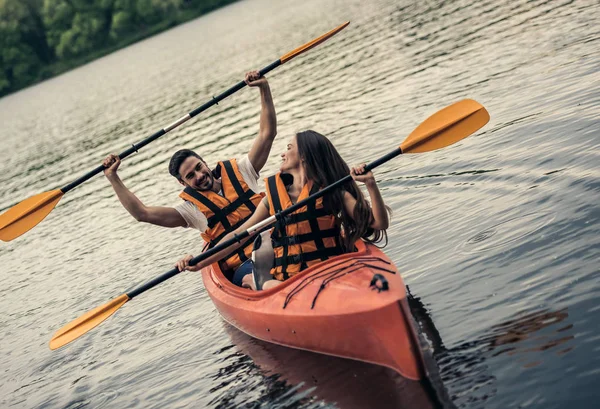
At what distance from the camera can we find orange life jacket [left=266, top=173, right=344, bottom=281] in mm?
5680

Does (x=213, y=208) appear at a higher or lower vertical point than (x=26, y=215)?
lower

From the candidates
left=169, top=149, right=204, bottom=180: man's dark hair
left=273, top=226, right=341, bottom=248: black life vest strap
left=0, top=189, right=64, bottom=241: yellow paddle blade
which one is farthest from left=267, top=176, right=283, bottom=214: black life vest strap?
left=0, top=189, right=64, bottom=241: yellow paddle blade

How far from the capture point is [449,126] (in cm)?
598

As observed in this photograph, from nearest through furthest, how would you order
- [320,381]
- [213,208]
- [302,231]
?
[320,381] < [302,231] < [213,208]

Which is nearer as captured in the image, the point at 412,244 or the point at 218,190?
the point at 218,190

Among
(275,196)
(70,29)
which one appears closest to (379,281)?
(275,196)

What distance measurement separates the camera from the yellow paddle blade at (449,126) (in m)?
5.94

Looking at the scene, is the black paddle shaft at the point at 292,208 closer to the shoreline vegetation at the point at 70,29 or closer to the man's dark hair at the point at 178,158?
the man's dark hair at the point at 178,158

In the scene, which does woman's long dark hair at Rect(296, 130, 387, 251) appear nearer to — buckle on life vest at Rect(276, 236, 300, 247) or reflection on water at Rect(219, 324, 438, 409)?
buckle on life vest at Rect(276, 236, 300, 247)

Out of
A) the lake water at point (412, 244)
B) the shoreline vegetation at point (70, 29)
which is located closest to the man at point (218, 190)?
the lake water at point (412, 244)

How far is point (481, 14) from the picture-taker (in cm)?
1828

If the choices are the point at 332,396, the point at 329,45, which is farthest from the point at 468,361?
the point at 329,45

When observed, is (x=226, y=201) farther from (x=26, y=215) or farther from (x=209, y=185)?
(x=26, y=215)

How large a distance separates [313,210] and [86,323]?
2.42 metres
